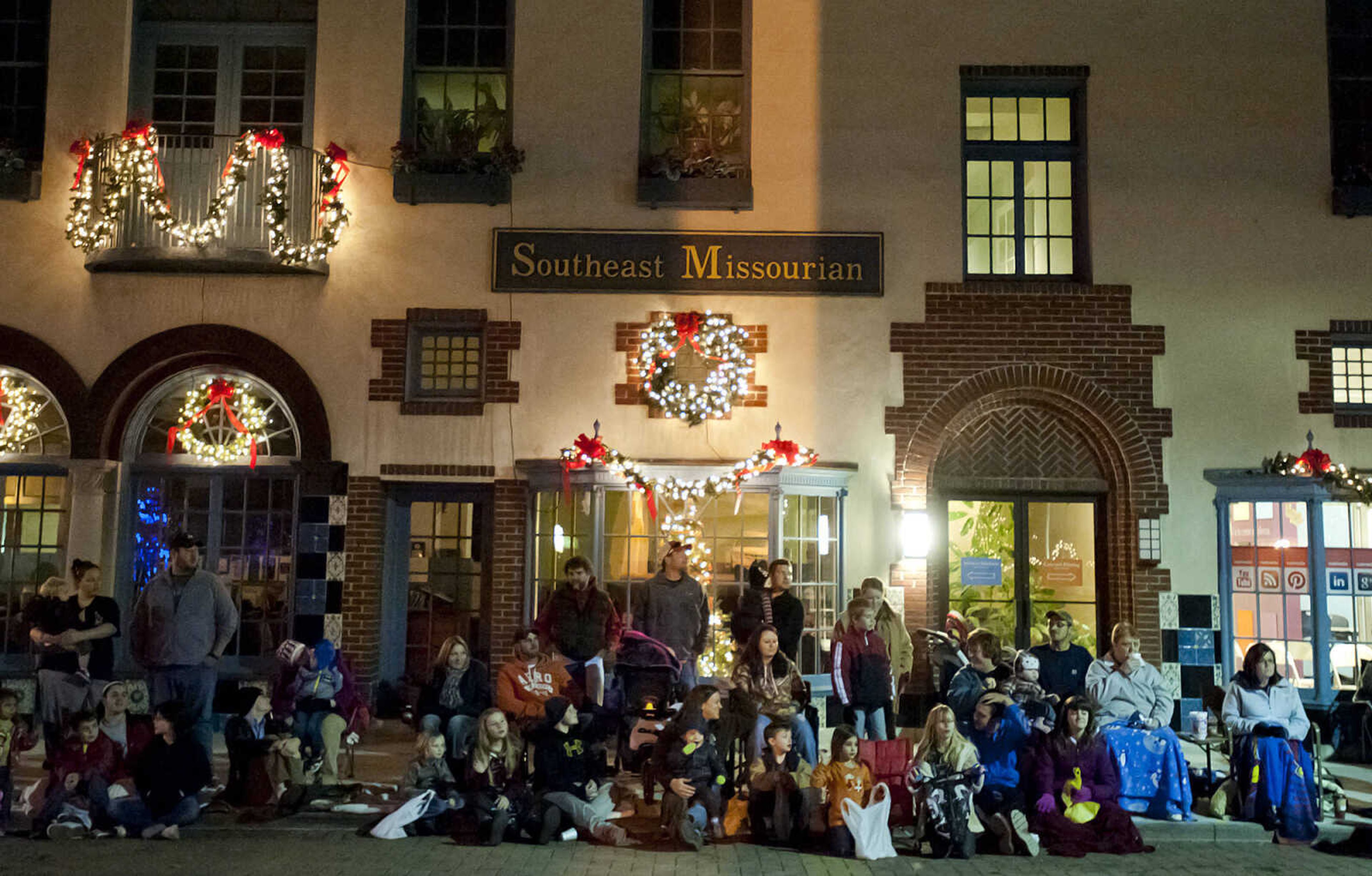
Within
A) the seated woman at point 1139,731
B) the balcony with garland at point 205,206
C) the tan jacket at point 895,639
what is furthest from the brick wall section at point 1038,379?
the balcony with garland at point 205,206

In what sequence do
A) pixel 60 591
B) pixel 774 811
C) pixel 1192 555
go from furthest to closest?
pixel 1192 555, pixel 60 591, pixel 774 811

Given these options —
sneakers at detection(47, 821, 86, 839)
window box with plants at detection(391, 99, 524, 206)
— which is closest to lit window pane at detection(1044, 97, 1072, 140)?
window box with plants at detection(391, 99, 524, 206)

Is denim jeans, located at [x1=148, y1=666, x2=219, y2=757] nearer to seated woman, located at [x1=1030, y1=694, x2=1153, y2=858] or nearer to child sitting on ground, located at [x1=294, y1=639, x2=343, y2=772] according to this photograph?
child sitting on ground, located at [x1=294, y1=639, x2=343, y2=772]

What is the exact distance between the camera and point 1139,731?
8969 millimetres

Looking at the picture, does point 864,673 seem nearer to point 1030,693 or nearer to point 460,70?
point 1030,693

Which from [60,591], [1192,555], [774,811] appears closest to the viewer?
[774,811]

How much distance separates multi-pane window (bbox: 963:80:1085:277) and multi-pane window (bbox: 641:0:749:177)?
247 cm

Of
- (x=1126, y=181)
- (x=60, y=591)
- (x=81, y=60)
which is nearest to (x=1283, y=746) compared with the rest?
(x=1126, y=181)

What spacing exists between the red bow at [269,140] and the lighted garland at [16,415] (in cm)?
365

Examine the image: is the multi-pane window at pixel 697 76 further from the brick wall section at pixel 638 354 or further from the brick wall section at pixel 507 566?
the brick wall section at pixel 507 566

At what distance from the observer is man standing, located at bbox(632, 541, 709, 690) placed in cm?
1009

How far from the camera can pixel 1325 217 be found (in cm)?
1216

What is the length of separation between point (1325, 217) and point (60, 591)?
1319 centimetres

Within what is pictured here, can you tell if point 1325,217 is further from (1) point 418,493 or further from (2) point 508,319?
(1) point 418,493
